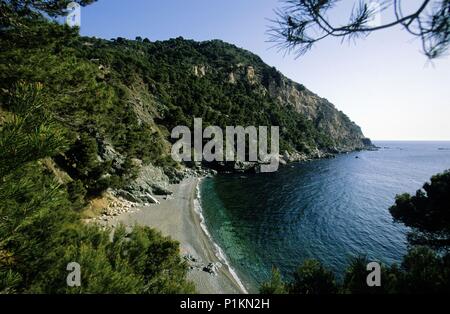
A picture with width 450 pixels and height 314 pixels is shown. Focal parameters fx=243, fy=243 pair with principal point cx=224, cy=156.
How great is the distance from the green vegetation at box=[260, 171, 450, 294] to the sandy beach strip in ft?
23.0

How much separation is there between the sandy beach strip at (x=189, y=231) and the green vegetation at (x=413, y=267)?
7011mm

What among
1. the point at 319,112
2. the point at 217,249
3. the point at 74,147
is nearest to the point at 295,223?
the point at 217,249

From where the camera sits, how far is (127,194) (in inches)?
1196

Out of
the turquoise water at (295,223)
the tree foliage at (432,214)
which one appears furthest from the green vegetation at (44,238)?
the tree foliage at (432,214)

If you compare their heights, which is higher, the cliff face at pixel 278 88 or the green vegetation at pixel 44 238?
the cliff face at pixel 278 88

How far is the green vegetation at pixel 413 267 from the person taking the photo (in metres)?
7.35

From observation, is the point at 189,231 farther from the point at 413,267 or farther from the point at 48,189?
the point at 48,189

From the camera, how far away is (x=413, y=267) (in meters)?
8.50

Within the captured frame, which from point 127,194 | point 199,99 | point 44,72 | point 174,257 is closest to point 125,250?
point 174,257

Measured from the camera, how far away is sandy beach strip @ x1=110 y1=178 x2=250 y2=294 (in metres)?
17.5

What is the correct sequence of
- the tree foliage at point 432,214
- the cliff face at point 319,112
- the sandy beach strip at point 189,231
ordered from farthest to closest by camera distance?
the cliff face at point 319,112 → the sandy beach strip at point 189,231 → the tree foliage at point 432,214

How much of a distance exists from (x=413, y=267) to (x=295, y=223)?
72.7 ft

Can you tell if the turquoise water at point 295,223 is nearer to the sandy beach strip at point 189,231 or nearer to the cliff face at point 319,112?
the sandy beach strip at point 189,231

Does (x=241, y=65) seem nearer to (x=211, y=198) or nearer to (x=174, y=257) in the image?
(x=211, y=198)
